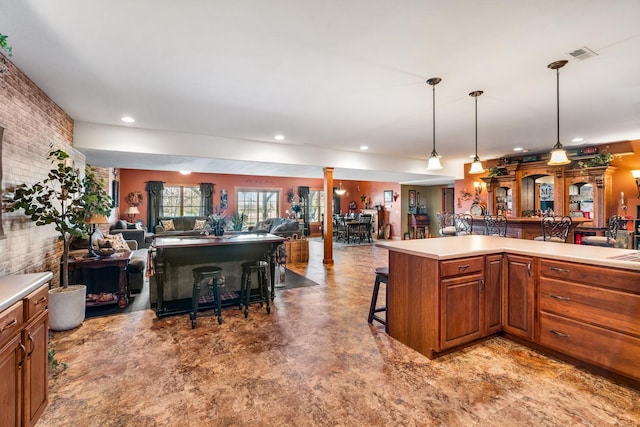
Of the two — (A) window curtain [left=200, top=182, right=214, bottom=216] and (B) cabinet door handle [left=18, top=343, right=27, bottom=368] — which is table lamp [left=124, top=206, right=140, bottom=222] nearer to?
(A) window curtain [left=200, top=182, right=214, bottom=216]

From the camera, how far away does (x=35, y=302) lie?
5.68ft

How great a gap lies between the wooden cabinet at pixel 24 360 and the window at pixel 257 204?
1017cm

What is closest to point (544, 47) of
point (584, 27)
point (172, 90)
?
point (584, 27)

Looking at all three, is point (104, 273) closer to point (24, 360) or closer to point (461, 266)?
point (24, 360)

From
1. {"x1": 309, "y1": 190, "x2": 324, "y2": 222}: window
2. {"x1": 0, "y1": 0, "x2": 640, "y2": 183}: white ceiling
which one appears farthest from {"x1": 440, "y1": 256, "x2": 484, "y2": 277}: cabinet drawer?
{"x1": 309, "y1": 190, "x2": 324, "y2": 222}: window

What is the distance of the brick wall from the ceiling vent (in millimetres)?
4806

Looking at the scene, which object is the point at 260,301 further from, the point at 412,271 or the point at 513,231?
the point at 513,231

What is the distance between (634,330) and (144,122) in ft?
19.2

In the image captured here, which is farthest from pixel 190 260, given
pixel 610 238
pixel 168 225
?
pixel 610 238

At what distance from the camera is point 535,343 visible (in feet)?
8.78

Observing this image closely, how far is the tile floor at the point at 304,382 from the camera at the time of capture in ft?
6.18

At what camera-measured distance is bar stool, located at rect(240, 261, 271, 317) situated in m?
3.69

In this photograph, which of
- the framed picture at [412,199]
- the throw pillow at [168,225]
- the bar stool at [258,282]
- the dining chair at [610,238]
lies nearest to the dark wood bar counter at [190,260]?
the bar stool at [258,282]

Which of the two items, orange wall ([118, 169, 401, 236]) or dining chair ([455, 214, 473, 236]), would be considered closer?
dining chair ([455, 214, 473, 236])
